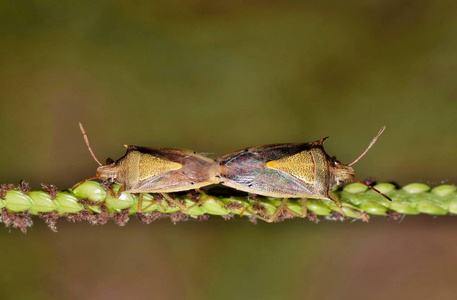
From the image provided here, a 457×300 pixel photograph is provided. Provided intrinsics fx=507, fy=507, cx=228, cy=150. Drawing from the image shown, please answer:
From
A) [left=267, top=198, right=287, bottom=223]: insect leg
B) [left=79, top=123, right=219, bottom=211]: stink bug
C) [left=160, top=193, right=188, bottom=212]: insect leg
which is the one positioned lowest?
[left=267, top=198, right=287, bottom=223]: insect leg

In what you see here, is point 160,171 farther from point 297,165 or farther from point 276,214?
point 297,165

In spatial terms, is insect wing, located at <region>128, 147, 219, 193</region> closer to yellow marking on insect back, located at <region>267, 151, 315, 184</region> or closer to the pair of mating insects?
the pair of mating insects

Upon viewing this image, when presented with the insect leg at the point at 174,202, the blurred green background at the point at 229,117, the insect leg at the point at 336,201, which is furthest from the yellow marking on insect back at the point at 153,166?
the blurred green background at the point at 229,117

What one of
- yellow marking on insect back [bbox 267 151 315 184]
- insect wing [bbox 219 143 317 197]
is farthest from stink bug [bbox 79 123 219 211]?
yellow marking on insect back [bbox 267 151 315 184]

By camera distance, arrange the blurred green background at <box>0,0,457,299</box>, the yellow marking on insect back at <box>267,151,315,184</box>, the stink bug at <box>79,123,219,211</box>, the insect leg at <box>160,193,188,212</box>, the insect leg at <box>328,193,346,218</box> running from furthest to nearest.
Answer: the blurred green background at <box>0,0,457,299</box> < the yellow marking on insect back at <box>267,151,315,184</box> < the stink bug at <box>79,123,219,211</box> < the insect leg at <box>328,193,346,218</box> < the insect leg at <box>160,193,188,212</box>

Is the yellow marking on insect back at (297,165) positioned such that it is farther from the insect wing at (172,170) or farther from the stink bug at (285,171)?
the insect wing at (172,170)

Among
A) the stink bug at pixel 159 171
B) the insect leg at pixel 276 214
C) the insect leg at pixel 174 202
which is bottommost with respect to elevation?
the insect leg at pixel 276 214

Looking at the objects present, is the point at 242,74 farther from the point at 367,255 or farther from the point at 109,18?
the point at 367,255
